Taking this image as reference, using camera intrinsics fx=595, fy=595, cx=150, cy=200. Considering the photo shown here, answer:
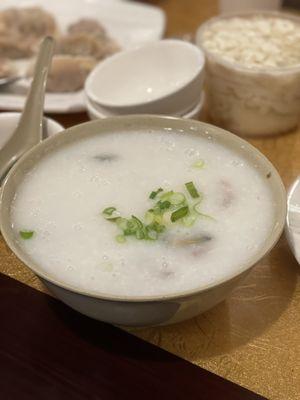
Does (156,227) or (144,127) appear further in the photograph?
(144,127)

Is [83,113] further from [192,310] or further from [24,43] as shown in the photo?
[192,310]

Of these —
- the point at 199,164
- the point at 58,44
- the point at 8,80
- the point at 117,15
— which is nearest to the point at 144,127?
the point at 199,164

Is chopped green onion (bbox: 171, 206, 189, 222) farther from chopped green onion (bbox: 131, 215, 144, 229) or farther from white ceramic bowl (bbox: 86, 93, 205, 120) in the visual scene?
white ceramic bowl (bbox: 86, 93, 205, 120)

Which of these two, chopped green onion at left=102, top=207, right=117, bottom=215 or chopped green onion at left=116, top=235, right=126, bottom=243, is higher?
chopped green onion at left=102, top=207, right=117, bottom=215

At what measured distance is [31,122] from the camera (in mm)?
1590

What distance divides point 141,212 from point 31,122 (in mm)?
520

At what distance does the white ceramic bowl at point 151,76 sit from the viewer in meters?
1.67

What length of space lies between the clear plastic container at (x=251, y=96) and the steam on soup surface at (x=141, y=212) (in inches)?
14.6

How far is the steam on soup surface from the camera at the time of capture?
43.8 inches

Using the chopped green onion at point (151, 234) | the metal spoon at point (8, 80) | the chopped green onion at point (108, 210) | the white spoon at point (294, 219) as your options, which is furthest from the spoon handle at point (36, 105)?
the white spoon at point (294, 219)

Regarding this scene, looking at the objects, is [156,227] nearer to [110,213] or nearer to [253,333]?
[110,213]

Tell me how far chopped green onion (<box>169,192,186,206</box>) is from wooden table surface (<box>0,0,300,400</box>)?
0.25 m

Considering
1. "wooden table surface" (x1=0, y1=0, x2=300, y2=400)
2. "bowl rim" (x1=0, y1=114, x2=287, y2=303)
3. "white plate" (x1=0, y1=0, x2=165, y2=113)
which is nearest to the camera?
"bowl rim" (x1=0, y1=114, x2=287, y2=303)

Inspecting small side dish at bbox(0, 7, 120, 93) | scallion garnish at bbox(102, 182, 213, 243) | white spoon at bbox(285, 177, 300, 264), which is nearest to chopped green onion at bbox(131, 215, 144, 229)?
scallion garnish at bbox(102, 182, 213, 243)
